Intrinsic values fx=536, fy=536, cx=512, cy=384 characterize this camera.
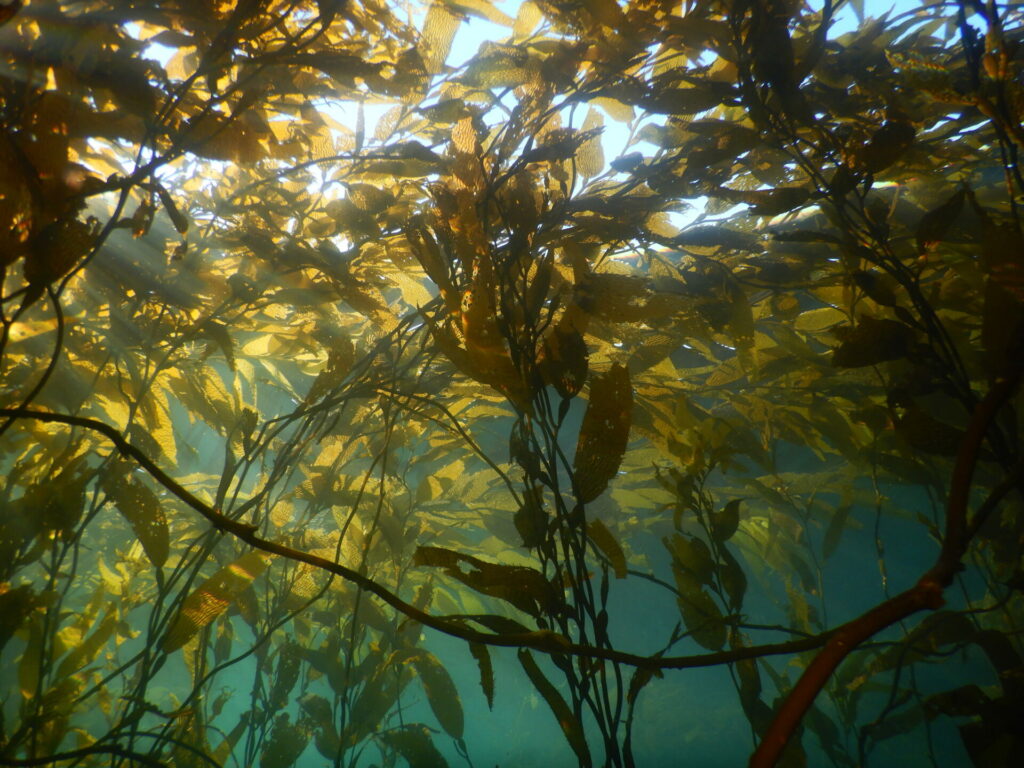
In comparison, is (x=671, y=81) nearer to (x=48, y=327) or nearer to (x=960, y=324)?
(x=960, y=324)

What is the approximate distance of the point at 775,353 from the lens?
4.81 ft

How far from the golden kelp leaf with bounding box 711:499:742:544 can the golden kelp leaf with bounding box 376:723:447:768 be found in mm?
1318

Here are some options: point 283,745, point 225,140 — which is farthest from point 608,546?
point 283,745

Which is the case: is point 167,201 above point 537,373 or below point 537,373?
above

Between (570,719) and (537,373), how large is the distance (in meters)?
0.41

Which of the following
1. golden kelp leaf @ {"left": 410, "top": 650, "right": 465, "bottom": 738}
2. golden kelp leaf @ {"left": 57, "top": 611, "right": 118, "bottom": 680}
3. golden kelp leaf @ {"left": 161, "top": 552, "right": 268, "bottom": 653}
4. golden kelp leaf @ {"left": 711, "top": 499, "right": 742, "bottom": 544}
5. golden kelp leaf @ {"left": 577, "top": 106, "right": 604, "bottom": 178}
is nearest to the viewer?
golden kelp leaf @ {"left": 161, "top": 552, "right": 268, "bottom": 653}

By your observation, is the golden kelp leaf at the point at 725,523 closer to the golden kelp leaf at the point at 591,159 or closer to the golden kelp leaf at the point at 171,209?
the golden kelp leaf at the point at 591,159

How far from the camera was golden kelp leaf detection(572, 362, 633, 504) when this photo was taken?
62cm

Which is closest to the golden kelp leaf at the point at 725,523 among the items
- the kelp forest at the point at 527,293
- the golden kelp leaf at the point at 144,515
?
the kelp forest at the point at 527,293

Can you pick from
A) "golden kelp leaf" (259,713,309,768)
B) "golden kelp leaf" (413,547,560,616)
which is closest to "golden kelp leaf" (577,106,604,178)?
"golden kelp leaf" (413,547,560,616)

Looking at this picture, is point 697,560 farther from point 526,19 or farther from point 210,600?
point 526,19

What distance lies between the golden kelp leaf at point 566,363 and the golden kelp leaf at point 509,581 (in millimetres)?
218

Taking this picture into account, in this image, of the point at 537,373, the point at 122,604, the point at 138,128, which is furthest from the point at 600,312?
the point at 122,604

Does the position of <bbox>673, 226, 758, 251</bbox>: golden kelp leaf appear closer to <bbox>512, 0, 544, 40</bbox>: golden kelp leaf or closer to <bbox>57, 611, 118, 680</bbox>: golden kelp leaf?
<bbox>512, 0, 544, 40</bbox>: golden kelp leaf
